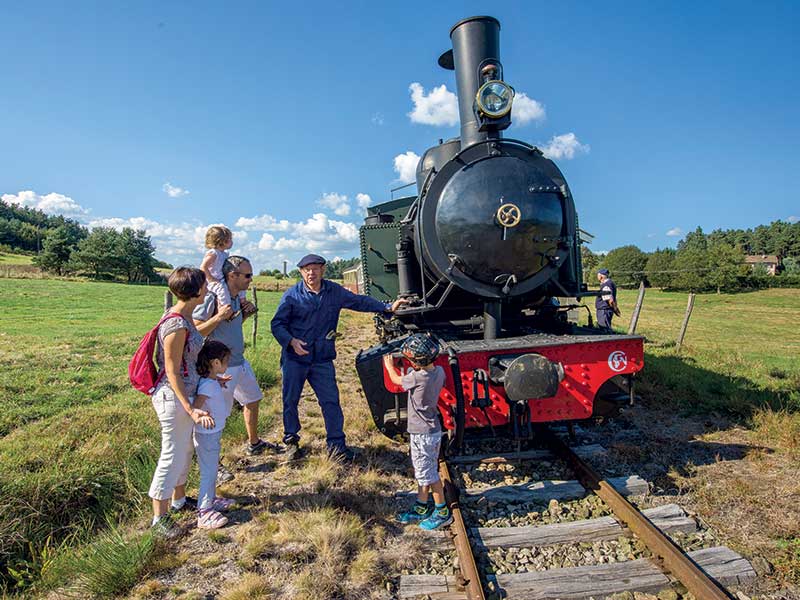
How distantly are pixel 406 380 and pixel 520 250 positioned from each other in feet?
5.10

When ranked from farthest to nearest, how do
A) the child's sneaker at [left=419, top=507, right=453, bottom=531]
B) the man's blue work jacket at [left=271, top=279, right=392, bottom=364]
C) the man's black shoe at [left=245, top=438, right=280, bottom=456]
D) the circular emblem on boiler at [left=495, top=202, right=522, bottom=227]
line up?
the man's black shoe at [left=245, top=438, right=280, bottom=456] → the man's blue work jacket at [left=271, top=279, right=392, bottom=364] → the circular emblem on boiler at [left=495, top=202, right=522, bottom=227] → the child's sneaker at [left=419, top=507, right=453, bottom=531]

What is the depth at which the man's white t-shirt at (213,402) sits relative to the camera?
9.72 feet

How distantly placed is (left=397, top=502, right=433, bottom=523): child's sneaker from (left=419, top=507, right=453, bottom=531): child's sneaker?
0.06 metres

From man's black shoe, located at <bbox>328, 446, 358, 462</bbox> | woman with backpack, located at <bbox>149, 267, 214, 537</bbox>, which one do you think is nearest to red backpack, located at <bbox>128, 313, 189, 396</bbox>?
woman with backpack, located at <bbox>149, 267, 214, 537</bbox>

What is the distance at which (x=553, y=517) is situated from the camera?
307 cm

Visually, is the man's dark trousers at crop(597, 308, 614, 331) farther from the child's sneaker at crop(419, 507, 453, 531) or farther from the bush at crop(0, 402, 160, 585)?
the bush at crop(0, 402, 160, 585)

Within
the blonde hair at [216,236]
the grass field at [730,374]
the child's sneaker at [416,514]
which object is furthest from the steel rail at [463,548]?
the grass field at [730,374]

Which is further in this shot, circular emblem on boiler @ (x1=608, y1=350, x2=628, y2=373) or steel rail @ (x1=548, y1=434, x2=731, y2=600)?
circular emblem on boiler @ (x1=608, y1=350, x2=628, y2=373)

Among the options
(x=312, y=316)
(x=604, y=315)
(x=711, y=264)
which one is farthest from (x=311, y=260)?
(x=711, y=264)

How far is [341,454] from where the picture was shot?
3.98 metres

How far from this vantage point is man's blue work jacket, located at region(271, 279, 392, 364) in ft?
12.5

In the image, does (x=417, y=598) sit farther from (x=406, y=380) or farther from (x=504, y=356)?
(x=504, y=356)

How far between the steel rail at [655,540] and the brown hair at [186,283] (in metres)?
3.20

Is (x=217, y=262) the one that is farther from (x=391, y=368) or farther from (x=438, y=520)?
A: (x=438, y=520)
